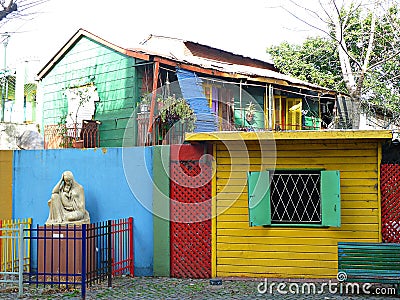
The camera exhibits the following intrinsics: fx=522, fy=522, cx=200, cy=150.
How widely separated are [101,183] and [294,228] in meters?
4.02

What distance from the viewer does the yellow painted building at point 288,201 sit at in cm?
957

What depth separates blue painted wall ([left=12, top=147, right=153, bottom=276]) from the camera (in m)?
10.4

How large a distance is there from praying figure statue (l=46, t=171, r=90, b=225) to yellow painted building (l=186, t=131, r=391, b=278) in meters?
2.56

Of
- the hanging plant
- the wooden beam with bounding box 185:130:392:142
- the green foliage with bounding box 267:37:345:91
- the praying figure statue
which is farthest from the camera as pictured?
the green foliage with bounding box 267:37:345:91

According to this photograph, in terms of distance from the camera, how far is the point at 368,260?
853 cm

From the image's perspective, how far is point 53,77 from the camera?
1752 centimetres

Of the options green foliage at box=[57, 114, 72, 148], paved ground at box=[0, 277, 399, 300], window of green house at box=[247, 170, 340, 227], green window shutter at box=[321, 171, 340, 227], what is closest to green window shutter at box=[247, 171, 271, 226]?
window of green house at box=[247, 170, 340, 227]

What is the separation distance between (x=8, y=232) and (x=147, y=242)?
2.70 metres

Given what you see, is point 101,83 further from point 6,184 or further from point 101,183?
point 101,183

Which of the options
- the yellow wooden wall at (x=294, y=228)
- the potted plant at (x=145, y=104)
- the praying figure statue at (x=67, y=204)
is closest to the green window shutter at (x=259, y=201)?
the yellow wooden wall at (x=294, y=228)

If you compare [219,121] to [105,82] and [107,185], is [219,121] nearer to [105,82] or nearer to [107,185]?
[105,82]

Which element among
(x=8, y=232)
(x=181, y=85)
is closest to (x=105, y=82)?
(x=181, y=85)

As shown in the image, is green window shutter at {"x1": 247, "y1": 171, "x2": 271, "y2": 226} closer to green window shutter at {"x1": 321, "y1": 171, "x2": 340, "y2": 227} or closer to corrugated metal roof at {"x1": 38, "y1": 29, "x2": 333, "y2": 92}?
green window shutter at {"x1": 321, "y1": 171, "x2": 340, "y2": 227}

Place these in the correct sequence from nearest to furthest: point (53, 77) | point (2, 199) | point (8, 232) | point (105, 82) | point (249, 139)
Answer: point (249, 139), point (8, 232), point (2, 199), point (105, 82), point (53, 77)
